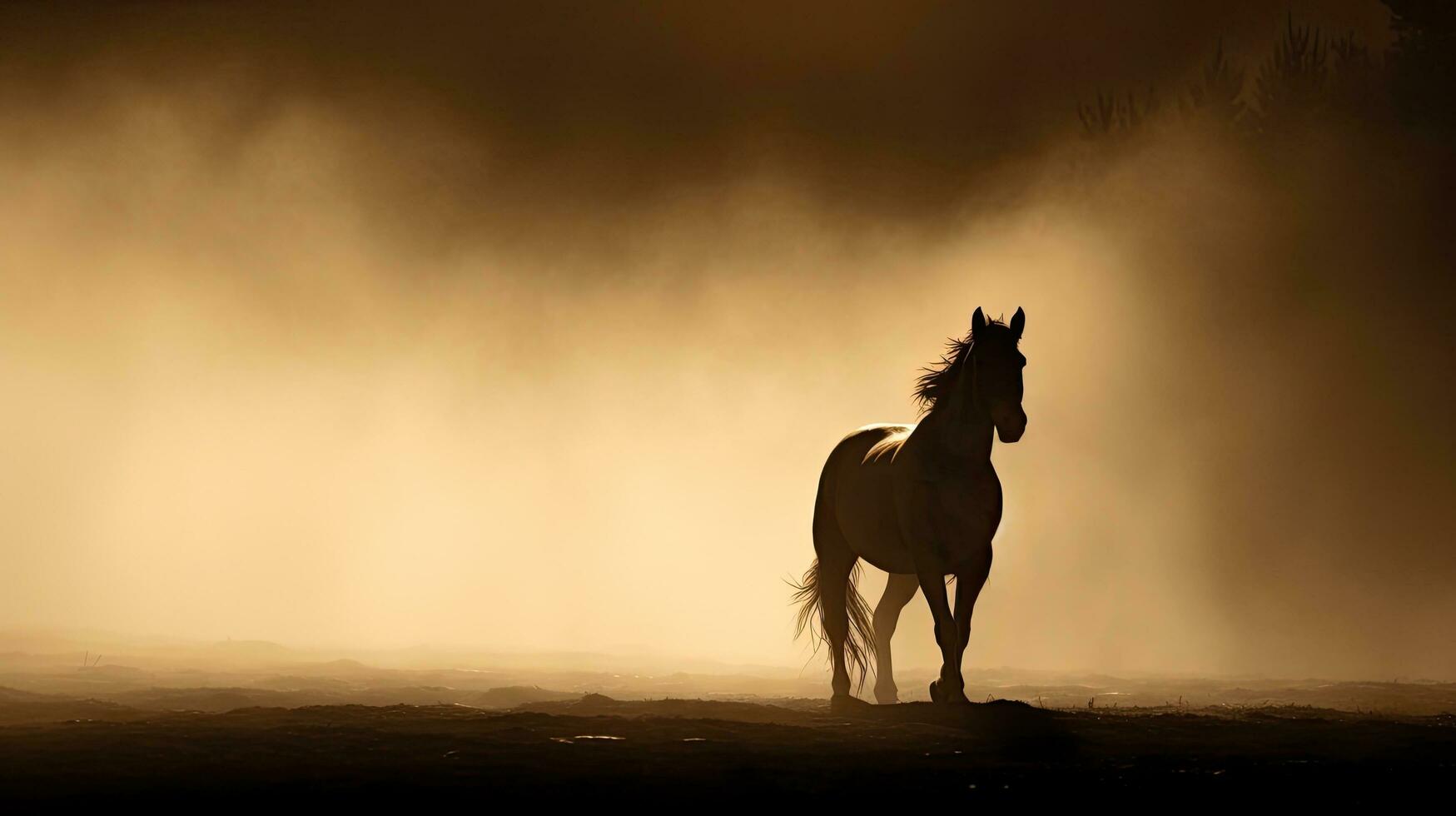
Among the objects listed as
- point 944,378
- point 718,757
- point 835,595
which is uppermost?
point 944,378

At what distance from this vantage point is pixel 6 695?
1109cm

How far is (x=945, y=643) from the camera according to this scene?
33.5 feet

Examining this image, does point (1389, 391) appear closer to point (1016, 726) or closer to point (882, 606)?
point (882, 606)

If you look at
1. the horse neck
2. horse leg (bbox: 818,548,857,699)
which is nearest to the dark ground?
the horse neck

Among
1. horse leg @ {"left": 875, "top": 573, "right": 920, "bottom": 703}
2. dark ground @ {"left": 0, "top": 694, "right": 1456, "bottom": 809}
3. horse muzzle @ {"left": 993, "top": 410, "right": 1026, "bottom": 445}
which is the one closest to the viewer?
dark ground @ {"left": 0, "top": 694, "right": 1456, "bottom": 809}

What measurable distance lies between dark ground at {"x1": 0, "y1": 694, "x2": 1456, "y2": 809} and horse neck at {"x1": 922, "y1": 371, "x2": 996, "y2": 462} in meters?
2.00

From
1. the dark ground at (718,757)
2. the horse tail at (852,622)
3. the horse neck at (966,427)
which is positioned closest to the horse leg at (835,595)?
the horse tail at (852,622)

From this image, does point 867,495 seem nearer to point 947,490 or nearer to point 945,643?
point 947,490

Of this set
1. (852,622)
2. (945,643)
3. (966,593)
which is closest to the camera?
(945,643)

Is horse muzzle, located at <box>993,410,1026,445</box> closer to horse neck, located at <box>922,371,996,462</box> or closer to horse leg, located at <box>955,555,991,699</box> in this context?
horse neck, located at <box>922,371,996,462</box>

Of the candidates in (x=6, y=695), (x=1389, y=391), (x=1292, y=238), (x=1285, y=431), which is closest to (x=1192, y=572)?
(x=1285, y=431)

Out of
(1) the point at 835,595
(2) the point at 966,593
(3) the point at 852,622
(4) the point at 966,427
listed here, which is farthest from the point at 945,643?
(3) the point at 852,622

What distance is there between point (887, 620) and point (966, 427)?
2961mm

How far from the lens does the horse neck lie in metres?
10.5
